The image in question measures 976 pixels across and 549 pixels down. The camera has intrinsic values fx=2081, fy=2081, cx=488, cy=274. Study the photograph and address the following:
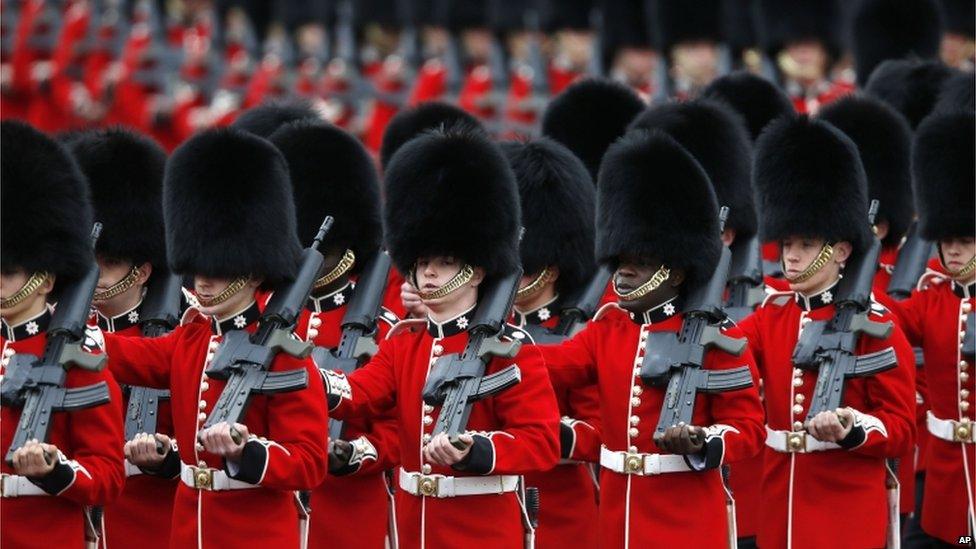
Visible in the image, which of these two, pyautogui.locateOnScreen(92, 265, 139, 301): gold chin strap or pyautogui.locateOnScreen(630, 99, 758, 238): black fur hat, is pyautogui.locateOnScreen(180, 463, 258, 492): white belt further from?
pyautogui.locateOnScreen(630, 99, 758, 238): black fur hat

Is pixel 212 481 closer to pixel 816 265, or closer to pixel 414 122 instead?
pixel 816 265

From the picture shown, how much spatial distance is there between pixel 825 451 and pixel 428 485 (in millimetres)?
1152

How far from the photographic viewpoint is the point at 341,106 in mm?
14109

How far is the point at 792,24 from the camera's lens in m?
10.6

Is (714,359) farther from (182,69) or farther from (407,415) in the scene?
(182,69)

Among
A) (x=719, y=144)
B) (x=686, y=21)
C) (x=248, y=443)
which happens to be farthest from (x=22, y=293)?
(x=686, y=21)

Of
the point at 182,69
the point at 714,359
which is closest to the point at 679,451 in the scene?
the point at 714,359

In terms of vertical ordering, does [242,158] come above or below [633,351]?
above

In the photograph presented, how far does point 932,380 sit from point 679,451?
4.42 feet

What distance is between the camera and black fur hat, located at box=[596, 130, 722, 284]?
539 cm

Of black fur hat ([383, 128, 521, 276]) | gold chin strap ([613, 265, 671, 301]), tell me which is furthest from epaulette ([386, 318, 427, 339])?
gold chin strap ([613, 265, 671, 301])

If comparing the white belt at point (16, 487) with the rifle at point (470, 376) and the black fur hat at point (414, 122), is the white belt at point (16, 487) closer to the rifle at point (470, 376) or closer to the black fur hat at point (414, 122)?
the rifle at point (470, 376)

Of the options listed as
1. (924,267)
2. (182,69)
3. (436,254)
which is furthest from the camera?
(182,69)

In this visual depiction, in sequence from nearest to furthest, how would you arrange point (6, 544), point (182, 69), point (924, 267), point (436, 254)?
point (6, 544) < point (436, 254) < point (924, 267) < point (182, 69)
